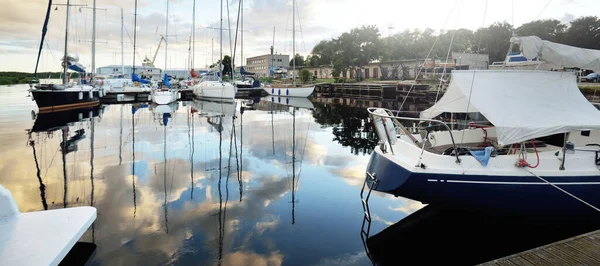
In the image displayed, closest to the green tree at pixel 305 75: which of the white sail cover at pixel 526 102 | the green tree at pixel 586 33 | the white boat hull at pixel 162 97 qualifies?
the white boat hull at pixel 162 97

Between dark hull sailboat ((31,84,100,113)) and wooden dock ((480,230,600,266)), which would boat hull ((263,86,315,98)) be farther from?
wooden dock ((480,230,600,266))

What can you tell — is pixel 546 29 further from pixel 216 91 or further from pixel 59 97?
pixel 59 97

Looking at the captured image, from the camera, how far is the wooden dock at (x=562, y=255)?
13.4 ft

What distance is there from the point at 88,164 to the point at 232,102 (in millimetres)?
28475

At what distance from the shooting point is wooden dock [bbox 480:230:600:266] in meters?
4.09

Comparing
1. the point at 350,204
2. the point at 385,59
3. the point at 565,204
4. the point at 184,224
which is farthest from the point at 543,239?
the point at 385,59

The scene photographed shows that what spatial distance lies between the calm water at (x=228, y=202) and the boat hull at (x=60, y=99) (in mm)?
12436

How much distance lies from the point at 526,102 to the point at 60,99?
31069 millimetres

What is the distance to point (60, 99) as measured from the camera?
27.7 meters

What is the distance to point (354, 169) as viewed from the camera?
1118cm

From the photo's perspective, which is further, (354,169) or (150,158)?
(150,158)

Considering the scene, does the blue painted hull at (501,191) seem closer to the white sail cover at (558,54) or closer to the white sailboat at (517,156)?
the white sailboat at (517,156)

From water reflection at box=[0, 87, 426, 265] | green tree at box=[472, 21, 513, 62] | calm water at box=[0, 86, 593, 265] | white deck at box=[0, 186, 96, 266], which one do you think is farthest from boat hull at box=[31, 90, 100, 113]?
green tree at box=[472, 21, 513, 62]

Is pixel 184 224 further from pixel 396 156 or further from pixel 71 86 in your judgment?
pixel 71 86
